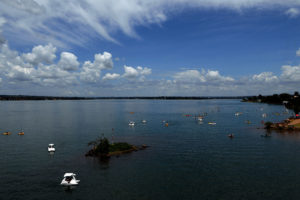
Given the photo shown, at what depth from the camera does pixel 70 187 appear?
58.5 m

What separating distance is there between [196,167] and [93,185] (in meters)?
30.8

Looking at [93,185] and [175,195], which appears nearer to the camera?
[175,195]

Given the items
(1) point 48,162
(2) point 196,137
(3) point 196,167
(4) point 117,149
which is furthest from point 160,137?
(1) point 48,162

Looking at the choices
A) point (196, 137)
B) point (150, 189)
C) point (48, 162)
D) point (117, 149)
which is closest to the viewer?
point (150, 189)

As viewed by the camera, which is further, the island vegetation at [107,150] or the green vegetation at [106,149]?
the green vegetation at [106,149]

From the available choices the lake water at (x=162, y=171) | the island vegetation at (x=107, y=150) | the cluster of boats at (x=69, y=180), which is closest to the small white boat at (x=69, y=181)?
the cluster of boats at (x=69, y=180)

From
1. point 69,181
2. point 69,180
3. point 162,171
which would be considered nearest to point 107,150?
point 162,171

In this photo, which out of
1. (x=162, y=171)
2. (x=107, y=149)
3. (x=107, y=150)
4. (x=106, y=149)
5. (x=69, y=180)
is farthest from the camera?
(x=107, y=149)

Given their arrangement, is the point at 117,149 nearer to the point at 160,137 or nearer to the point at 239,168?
the point at 160,137

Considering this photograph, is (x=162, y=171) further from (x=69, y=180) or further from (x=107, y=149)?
(x=107, y=149)

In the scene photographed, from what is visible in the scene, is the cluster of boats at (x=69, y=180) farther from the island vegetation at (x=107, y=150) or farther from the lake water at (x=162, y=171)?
the island vegetation at (x=107, y=150)

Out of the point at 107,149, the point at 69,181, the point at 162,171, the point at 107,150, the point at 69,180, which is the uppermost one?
the point at 107,149

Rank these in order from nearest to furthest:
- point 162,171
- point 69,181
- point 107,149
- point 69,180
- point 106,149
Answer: point 69,181 → point 69,180 → point 162,171 → point 106,149 → point 107,149

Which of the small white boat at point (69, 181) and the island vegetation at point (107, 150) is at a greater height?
the island vegetation at point (107, 150)
